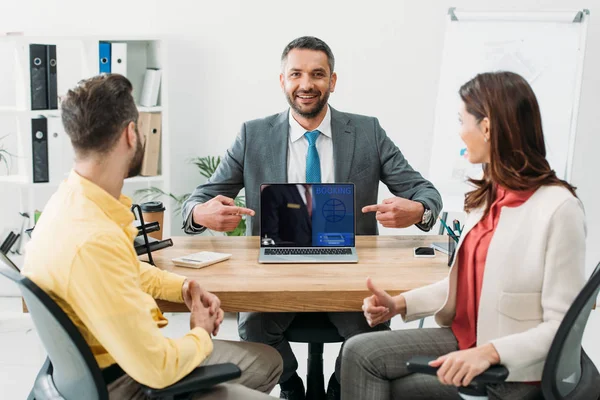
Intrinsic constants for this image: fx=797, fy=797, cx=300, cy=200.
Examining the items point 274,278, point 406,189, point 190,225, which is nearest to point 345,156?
point 406,189

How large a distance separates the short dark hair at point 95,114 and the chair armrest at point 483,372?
835mm

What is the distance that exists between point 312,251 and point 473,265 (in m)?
0.69

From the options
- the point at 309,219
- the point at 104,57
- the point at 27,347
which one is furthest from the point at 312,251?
the point at 104,57

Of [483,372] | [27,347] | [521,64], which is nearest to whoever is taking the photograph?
[483,372]

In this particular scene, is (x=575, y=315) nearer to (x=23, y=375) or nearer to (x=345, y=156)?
(x=345, y=156)

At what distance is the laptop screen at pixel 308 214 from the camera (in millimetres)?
2566

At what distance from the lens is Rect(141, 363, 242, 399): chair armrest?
1.68m

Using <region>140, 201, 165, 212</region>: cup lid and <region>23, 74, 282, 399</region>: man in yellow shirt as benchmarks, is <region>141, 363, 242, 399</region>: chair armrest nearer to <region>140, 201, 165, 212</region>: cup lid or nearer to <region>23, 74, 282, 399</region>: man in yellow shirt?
<region>23, 74, 282, 399</region>: man in yellow shirt

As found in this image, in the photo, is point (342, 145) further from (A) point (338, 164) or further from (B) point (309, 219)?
(B) point (309, 219)

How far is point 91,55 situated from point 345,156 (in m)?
1.94

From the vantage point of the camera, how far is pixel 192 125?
4762 millimetres

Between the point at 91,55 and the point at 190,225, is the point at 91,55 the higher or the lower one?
the higher one

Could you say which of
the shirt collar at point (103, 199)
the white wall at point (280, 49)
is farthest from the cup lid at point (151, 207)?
Result: the white wall at point (280, 49)

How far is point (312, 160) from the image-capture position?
304 cm
